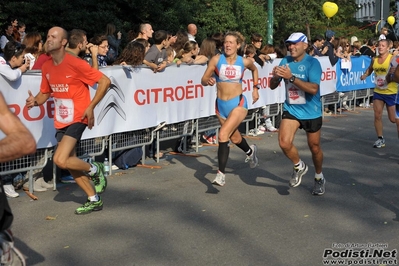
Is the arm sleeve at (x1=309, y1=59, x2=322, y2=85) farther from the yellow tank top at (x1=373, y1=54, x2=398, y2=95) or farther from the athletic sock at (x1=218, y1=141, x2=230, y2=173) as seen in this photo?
the yellow tank top at (x1=373, y1=54, x2=398, y2=95)

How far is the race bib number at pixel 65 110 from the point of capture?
24.4 feet

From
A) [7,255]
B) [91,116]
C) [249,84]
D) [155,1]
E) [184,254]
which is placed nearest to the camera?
[7,255]

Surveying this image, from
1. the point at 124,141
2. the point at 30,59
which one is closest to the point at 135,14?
the point at 30,59

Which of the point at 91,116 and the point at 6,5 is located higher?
the point at 6,5

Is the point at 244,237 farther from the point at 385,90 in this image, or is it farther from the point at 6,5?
the point at 6,5

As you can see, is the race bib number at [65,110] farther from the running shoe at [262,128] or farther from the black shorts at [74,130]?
the running shoe at [262,128]

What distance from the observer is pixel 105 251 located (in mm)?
6262

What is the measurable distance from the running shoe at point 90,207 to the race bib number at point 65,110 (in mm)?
943

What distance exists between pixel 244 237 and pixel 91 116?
2.09m

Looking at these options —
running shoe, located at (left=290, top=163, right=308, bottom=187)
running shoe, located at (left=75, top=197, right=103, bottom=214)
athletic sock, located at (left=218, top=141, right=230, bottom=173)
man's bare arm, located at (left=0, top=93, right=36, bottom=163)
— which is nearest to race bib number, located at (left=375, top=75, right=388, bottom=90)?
running shoe, located at (left=290, top=163, right=308, bottom=187)

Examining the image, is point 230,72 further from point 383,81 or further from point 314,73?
Answer: point 383,81

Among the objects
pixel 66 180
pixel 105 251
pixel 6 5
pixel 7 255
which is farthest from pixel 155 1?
pixel 7 255

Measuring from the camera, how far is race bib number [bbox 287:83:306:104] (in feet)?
27.5

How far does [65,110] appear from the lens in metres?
7.45
